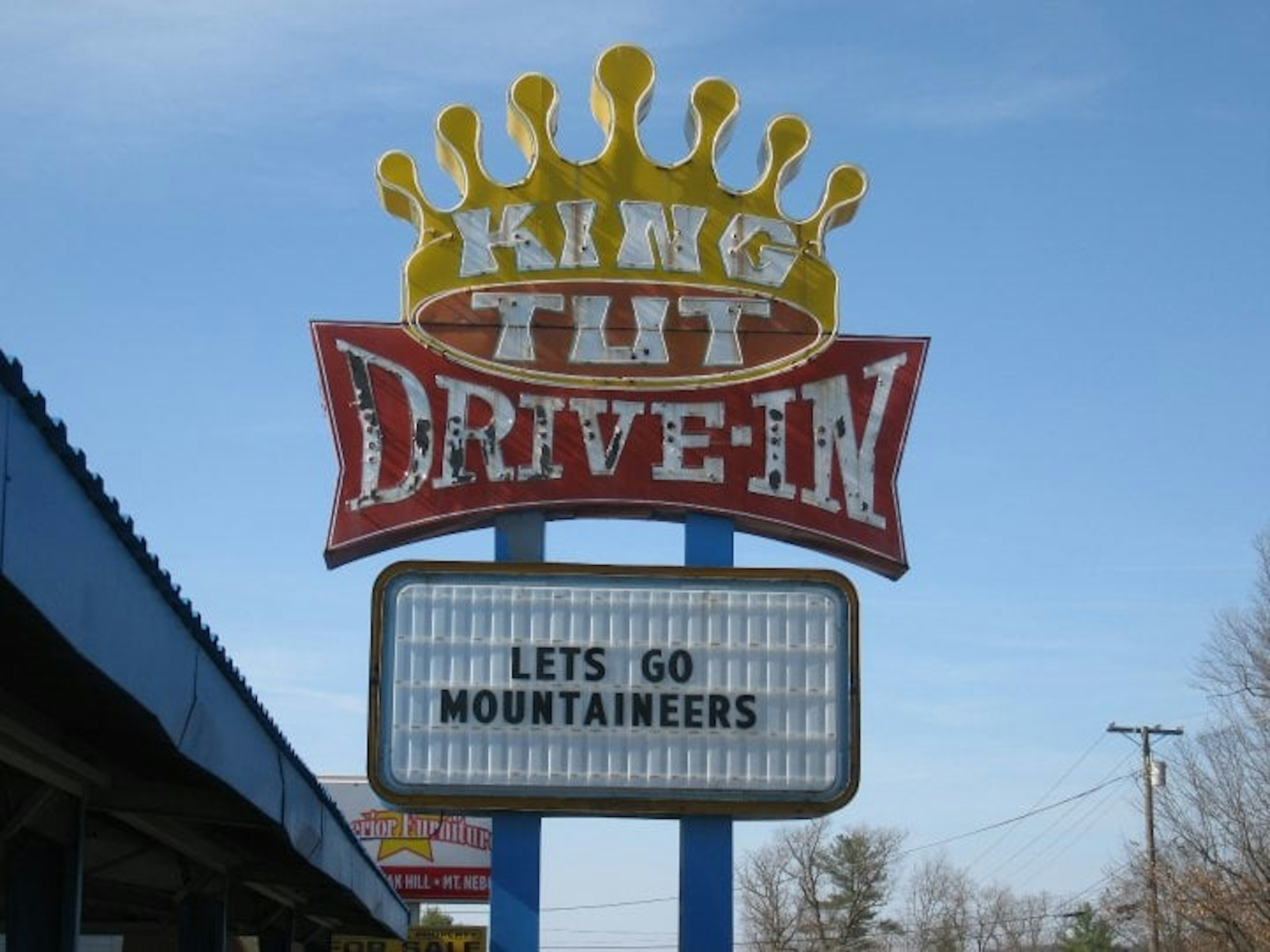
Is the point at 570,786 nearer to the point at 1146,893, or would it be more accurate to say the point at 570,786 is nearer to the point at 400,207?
the point at 400,207

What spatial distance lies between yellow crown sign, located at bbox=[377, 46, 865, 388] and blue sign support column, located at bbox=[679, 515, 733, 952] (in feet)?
10.7

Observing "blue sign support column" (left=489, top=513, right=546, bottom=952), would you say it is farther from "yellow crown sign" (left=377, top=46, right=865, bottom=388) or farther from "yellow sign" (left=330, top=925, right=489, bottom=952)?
"yellow sign" (left=330, top=925, right=489, bottom=952)

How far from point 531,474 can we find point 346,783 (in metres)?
24.8

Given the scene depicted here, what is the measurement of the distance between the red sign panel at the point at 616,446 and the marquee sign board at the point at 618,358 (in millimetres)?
13

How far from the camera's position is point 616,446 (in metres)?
15.7

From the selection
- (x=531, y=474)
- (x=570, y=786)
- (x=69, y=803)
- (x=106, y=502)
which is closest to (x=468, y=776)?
(x=570, y=786)

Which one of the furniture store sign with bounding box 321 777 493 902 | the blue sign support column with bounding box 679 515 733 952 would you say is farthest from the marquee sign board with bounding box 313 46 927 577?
the furniture store sign with bounding box 321 777 493 902

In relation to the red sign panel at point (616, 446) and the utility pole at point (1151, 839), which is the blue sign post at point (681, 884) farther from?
the utility pole at point (1151, 839)

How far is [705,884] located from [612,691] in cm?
162

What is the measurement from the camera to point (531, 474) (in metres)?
15.5

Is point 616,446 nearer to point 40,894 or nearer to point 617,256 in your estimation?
point 617,256

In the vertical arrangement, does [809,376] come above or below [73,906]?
above

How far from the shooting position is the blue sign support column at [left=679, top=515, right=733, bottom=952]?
1524 cm

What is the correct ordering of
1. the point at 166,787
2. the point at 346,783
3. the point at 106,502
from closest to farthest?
the point at 106,502 → the point at 166,787 → the point at 346,783
